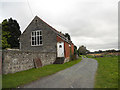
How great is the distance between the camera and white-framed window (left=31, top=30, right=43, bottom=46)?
56.9 feet

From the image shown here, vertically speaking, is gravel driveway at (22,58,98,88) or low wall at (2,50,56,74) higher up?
low wall at (2,50,56,74)

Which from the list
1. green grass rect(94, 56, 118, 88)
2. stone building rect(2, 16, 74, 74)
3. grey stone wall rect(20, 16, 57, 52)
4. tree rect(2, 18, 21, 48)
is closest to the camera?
green grass rect(94, 56, 118, 88)

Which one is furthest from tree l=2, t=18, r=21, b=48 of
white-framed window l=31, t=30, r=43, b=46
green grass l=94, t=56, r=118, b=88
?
green grass l=94, t=56, r=118, b=88

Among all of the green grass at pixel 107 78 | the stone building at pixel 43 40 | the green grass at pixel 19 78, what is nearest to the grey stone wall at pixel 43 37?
the stone building at pixel 43 40

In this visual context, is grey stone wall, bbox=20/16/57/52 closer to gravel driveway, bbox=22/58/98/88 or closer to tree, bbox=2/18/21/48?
gravel driveway, bbox=22/58/98/88

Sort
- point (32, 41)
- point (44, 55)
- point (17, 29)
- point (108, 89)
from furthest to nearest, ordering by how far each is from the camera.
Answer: point (17, 29)
point (32, 41)
point (44, 55)
point (108, 89)

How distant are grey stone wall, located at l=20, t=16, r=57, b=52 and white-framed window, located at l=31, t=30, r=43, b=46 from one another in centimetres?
65

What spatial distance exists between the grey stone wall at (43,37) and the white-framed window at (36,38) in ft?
2.14

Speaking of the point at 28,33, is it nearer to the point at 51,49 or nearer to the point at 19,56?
the point at 51,49

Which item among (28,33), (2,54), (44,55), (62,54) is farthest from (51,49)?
(2,54)

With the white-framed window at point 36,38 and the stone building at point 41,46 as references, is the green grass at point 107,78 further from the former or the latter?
the white-framed window at point 36,38

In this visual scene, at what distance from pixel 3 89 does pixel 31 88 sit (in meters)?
1.41

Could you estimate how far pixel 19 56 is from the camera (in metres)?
7.93

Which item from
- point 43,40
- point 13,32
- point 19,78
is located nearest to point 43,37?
point 43,40
